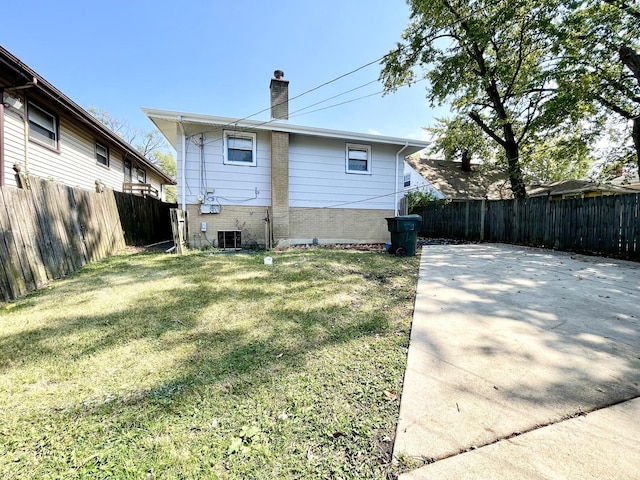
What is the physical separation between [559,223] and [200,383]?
10554 millimetres

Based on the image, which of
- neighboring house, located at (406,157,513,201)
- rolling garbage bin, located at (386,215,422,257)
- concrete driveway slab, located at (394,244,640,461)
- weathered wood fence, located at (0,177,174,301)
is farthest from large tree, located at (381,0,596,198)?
weathered wood fence, located at (0,177,174,301)

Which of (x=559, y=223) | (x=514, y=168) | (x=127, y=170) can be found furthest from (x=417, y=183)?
(x=127, y=170)

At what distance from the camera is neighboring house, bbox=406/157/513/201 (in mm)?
18769

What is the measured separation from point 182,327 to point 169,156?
128 ft

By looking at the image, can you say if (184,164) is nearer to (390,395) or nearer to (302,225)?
(302,225)

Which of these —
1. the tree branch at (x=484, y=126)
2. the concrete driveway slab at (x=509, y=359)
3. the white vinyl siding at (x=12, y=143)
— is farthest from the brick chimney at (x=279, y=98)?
the tree branch at (x=484, y=126)

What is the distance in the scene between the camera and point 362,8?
9125 mm

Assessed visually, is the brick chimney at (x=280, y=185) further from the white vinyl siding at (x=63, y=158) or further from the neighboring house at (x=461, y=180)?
the neighboring house at (x=461, y=180)

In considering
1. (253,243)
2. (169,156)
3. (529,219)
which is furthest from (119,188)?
(169,156)

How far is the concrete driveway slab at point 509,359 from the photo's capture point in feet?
5.07

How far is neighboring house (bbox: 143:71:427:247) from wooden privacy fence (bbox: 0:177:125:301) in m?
2.44

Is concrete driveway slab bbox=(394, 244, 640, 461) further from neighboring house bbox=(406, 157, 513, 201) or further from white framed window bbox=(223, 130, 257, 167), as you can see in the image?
neighboring house bbox=(406, 157, 513, 201)

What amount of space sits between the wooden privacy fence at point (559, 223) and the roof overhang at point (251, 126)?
4.15 meters

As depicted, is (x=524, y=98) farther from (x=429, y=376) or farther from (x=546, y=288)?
Result: (x=429, y=376)
